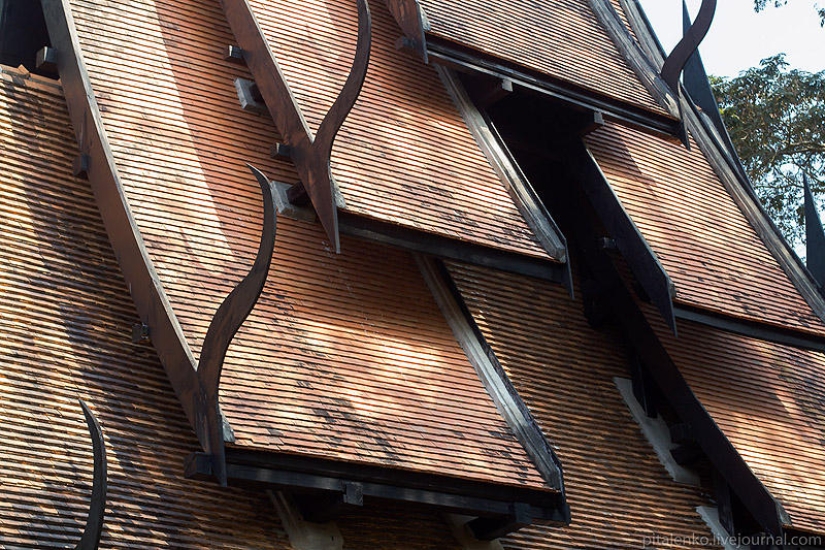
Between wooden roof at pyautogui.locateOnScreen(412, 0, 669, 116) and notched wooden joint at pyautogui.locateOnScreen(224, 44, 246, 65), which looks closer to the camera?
notched wooden joint at pyautogui.locateOnScreen(224, 44, 246, 65)

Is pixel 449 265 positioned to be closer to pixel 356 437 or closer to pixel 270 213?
pixel 356 437

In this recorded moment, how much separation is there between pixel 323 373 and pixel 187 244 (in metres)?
1.18

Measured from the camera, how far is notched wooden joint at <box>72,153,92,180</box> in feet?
28.6

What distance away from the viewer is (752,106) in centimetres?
2298

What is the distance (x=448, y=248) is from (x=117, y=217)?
88.2 inches

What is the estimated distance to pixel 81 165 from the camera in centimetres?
873

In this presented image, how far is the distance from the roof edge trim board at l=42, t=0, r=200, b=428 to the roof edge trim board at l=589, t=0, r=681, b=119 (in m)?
5.10

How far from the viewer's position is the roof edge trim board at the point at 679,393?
9.93m

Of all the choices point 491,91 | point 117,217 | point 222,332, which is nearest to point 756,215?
point 491,91

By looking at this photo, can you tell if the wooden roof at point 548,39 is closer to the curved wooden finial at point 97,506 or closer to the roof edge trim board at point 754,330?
the roof edge trim board at point 754,330

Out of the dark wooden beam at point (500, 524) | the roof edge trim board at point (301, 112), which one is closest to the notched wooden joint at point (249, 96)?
the roof edge trim board at point (301, 112)

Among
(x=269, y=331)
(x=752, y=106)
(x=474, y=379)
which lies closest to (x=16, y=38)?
(x=269, y=331)

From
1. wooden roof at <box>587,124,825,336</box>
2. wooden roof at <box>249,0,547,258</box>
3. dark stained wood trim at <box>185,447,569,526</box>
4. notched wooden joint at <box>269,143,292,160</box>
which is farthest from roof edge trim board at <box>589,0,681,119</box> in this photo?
dark stained wood trim at <box>185,447,569,526</box>

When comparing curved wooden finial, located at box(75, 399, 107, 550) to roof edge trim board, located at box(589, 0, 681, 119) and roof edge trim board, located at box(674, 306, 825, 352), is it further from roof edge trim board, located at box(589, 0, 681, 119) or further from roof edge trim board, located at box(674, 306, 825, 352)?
roof edge trim board, located at box(589, 0, 681, 119)
